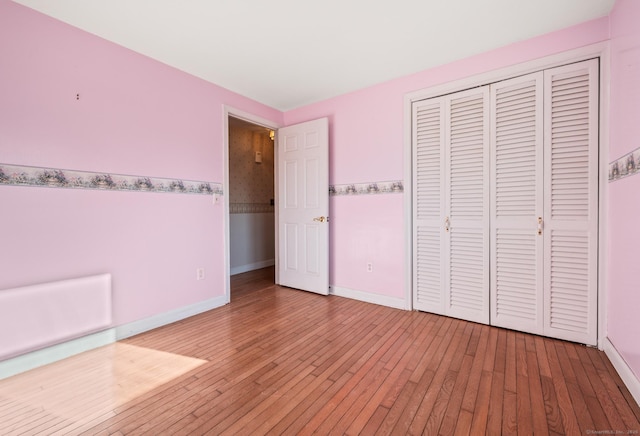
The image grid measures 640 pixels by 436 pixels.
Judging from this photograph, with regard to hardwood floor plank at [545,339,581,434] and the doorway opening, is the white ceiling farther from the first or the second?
hardwood floor plank at [545,339,581,434]

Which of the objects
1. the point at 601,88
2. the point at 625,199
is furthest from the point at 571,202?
the point at 601,88

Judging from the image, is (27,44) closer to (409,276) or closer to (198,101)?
(198,101)

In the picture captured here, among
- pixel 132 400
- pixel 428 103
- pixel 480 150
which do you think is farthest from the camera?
pixel 428 103

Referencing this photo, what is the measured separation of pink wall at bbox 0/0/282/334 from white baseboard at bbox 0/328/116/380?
0.50 feet

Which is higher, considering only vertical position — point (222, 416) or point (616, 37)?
point (616, 37)

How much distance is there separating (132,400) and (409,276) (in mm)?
2478

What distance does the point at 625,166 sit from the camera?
1.71 meters

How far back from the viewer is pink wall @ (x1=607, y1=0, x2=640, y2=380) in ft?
5.18

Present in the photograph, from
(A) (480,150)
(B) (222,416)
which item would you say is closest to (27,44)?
(B) (222,416)

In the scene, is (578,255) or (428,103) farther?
(428,103)

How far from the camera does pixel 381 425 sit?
1.36 m

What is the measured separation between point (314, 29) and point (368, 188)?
167 centimetres

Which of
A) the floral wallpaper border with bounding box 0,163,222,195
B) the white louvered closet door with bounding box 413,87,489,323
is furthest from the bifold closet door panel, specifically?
the floral wallpaper border with bounding box 0,163,222,195

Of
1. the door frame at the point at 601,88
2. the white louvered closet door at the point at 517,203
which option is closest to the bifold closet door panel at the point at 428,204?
the door frame at the point at 601,88
